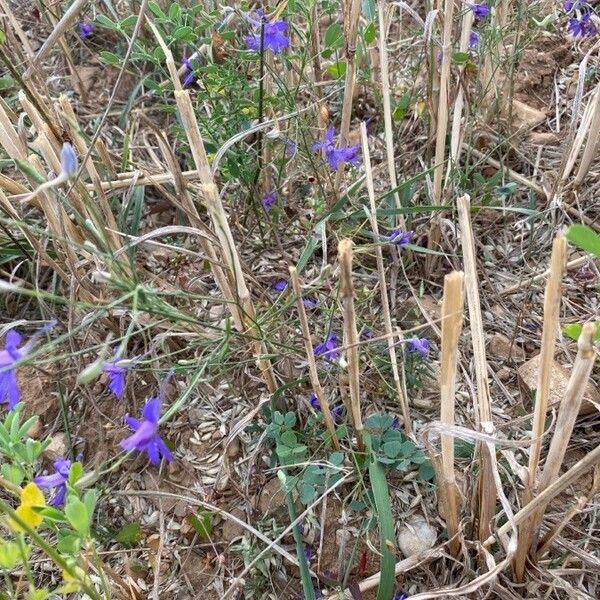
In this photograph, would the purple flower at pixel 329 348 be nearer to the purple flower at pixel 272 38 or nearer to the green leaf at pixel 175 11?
the purple flower at pixel 272 38

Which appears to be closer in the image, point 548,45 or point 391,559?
point 391,559

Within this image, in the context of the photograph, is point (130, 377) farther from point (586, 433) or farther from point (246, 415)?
point (586, 433)

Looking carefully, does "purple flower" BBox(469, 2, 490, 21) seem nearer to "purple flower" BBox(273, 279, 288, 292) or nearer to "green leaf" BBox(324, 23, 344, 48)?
"green leaf" BBox(324, 23, 344, 48)

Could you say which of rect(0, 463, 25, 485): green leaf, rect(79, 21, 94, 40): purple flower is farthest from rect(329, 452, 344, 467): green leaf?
rect(79, 21, 94, 40): purple flower

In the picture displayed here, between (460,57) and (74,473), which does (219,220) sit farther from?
(460,57)

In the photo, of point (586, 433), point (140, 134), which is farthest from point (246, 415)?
point (140, 134)

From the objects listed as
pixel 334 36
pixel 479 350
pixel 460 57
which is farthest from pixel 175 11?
pixel 479 350

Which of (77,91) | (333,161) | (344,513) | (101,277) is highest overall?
(101,277)
